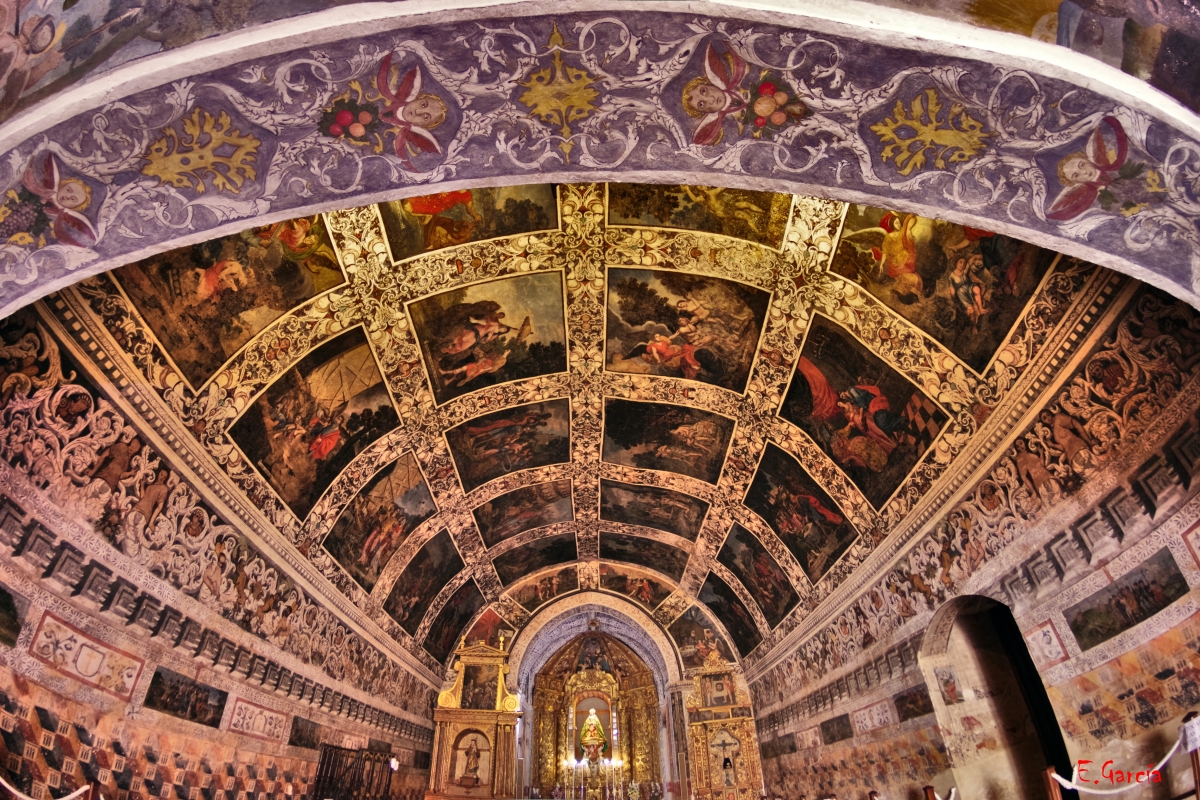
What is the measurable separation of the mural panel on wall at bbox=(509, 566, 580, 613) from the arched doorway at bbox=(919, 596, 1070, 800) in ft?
40.1

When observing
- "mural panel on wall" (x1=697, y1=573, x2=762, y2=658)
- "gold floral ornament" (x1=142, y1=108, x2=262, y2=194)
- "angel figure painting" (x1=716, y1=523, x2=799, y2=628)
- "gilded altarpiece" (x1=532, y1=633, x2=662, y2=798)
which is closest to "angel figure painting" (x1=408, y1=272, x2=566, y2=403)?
"gold floral ornament" (x1=142, y1=108, x2=262, y2=194)

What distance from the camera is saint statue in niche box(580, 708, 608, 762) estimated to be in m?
25.9

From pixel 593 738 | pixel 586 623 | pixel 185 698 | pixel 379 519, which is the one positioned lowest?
pixel 185 698

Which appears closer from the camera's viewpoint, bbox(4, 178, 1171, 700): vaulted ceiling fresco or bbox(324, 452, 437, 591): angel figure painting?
bbox(4, 178, 1171, 700): vaulted ceiling fresco

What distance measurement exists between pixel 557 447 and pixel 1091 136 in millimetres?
11928

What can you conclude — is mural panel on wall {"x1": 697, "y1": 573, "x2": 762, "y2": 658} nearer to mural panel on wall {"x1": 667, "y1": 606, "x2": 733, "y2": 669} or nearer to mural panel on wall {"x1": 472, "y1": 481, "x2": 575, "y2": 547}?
mural panel on wall {"x1": 667, "y1": 606, "x2": 733, "y2": 669}

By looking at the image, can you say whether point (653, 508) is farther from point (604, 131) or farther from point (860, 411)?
point (604, 131)

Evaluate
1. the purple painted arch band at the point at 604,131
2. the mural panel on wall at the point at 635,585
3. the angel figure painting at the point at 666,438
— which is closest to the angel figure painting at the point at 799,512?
the angel figure painting at the point at 666,438

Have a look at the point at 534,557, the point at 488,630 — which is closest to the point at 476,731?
the point at 488,630

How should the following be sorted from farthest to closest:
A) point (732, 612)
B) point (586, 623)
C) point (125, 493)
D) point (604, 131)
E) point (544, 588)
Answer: point (586, 623) → point (544, 588) → point (732, 612) → point (125, 493) → point (604, 131)

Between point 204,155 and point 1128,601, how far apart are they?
927cm

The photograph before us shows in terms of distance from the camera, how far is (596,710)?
27.1 m

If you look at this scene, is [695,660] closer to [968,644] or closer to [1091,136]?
[968,644]

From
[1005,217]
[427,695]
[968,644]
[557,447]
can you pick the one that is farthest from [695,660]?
[1005,217]
